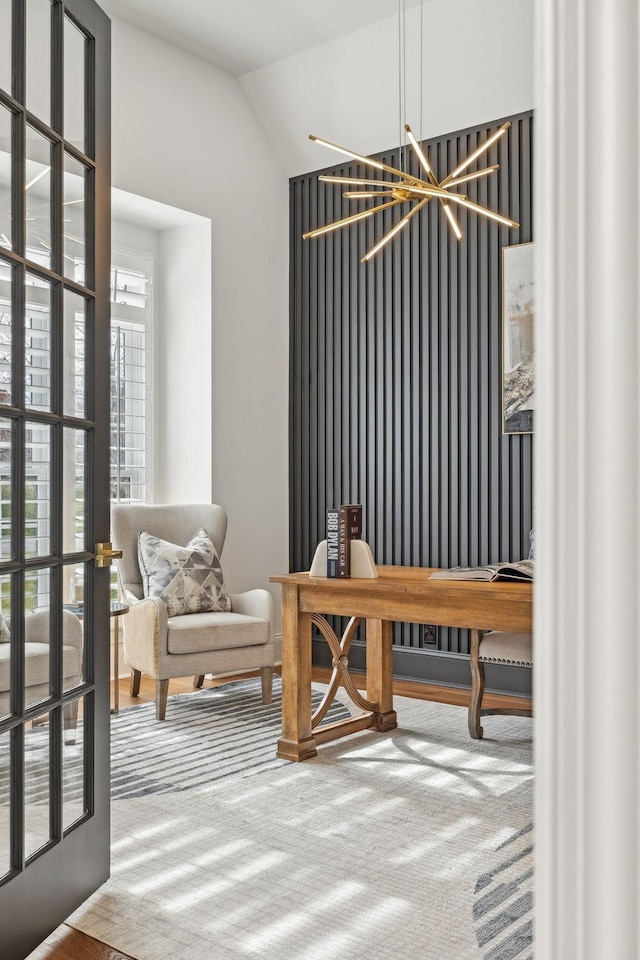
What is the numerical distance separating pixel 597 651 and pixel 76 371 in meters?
1.72

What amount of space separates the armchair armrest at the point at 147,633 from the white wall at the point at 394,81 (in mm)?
2967

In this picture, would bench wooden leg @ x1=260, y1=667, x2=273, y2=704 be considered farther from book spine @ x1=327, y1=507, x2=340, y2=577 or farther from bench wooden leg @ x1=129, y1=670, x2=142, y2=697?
book spine @ x1=327, y1=507, x2=340, y2=577

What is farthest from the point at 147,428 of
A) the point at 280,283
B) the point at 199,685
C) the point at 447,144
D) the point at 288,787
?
the point at 288,787

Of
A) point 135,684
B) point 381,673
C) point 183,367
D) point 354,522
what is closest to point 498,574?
point 354,522

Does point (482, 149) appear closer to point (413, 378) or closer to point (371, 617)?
point (371, 617)

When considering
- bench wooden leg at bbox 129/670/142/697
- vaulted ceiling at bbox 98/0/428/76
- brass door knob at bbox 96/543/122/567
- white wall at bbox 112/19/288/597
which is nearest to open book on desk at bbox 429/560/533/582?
brass door knob at bbox 96/543/122/567

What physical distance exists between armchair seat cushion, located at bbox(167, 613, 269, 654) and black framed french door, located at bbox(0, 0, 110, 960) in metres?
1.64

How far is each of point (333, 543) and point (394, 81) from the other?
2.81 meters

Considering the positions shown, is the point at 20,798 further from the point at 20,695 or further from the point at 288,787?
the point at 288,787

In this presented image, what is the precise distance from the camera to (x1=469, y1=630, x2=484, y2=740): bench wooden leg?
133 inches

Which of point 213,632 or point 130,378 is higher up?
point 130,378

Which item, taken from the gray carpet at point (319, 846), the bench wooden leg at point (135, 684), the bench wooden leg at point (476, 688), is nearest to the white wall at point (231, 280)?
the bench wooden leg at point (135, 684)

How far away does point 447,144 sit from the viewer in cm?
455

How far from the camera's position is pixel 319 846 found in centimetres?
237
